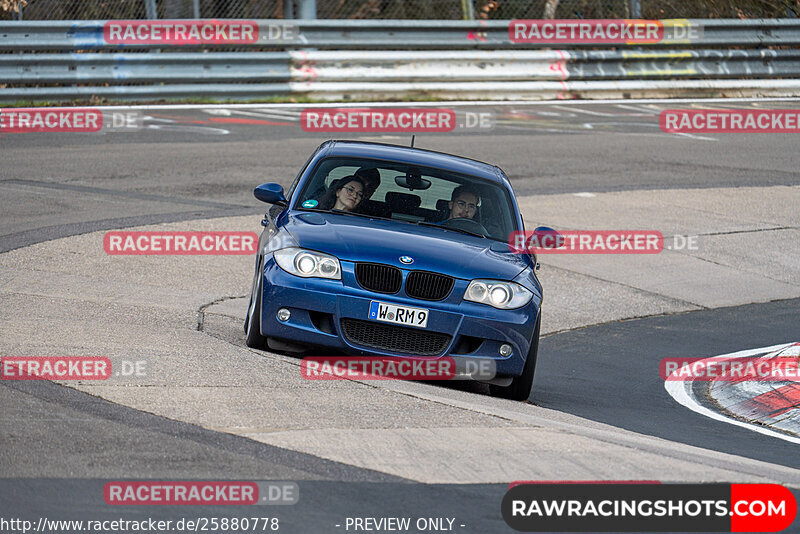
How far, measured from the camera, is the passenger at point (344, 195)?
Result: 8.30 m

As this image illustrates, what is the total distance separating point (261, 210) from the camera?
13414 millimetres

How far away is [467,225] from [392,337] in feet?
4.58

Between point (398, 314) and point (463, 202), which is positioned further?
point (463, 202)

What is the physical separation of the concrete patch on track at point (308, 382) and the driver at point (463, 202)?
1.48m

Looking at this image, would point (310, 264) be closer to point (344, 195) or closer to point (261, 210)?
point (344, 195)

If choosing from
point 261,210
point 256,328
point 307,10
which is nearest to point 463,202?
point 256,328

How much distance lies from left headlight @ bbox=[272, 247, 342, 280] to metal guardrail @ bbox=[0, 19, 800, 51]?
12.4 meters

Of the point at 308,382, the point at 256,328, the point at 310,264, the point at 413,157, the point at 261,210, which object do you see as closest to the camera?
the point at 308,382

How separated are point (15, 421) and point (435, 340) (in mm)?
2726

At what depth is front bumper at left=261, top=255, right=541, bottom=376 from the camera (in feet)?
23.6

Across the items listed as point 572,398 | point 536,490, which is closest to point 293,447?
point 536,490

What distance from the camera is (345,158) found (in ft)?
28.5

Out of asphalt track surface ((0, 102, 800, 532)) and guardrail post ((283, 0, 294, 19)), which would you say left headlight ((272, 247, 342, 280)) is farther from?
guardrail post ((283, 0, 294, 19))

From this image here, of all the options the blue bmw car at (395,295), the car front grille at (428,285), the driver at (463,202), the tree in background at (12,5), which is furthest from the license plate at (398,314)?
the tree in background at (12,5)
